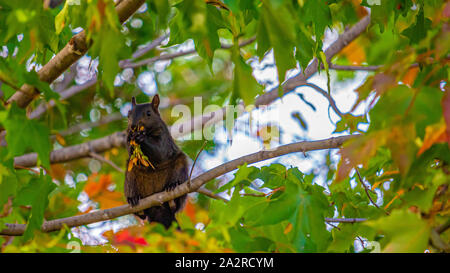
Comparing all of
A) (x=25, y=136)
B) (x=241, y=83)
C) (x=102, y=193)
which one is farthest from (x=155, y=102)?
(x=241, y=83)

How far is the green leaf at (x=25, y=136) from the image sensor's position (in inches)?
79.6

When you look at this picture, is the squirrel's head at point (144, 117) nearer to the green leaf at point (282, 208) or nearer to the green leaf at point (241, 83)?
the green leaf at point (282, 208)

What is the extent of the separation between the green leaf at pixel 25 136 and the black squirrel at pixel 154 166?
250 centimetres

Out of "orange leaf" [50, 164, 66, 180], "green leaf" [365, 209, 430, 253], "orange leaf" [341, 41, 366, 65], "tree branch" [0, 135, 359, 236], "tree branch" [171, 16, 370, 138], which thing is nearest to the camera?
"green leaf" [365, 209, 430, 253]

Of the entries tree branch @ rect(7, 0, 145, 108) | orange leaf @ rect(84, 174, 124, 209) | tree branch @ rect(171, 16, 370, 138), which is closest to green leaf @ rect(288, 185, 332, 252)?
tree branch @ rect(7, 0, 145, 108)

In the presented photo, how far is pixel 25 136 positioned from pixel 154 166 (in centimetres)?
284

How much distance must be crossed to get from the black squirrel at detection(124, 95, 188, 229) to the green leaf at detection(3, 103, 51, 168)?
98.4 inches

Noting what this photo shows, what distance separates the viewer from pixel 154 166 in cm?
486

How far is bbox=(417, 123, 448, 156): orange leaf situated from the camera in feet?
5.48

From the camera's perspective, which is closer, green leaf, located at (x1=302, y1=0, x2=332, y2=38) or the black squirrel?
green leaf, located at (x1=302, y1=0, x2=332, y2=38)

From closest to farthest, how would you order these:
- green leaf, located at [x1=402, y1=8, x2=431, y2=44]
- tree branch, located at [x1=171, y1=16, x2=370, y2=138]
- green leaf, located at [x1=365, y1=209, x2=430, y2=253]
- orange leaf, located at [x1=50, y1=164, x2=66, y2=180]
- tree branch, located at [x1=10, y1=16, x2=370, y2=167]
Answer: green leaf, located at [x1=365, y1=209, x2=430, y2=253] → green leaf, located at [x1=402, y1=8, x2=431, y2=44] → tree branch, located at [x1=171, y1=16, x2=370, y2=138] → tree branch, located at [x1=10, y1=16, x2=370, y2=167] → orange leaf, located at [x1=50, y1=164, x2=66, y2=180]

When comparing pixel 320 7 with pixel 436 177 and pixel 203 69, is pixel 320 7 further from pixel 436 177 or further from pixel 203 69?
pixel 203 69

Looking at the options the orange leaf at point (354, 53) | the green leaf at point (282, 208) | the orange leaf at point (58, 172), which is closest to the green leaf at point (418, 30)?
the green leaf at point (282, 208)

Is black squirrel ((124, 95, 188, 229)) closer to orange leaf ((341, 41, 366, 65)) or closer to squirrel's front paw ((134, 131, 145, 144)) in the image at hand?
squirrel's front paw ((134, 131, 145, 144))
